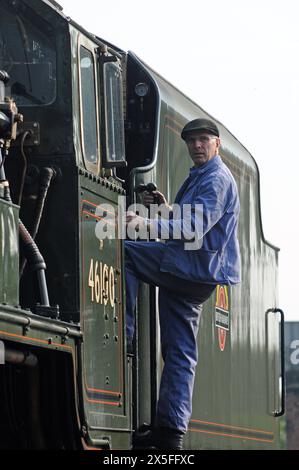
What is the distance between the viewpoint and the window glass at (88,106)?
6.59 metres

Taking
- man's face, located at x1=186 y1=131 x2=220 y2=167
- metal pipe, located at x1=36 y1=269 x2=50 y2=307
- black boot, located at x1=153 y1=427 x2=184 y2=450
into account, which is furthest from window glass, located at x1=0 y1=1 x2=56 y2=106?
black boot, located at x1=153 y1=427 x2=184 y2=450

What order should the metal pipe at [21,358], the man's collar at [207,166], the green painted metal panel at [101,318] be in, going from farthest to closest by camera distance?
the man's collar at [207,166] → the green painted metal panel at [101,318] → the metal pipe at [21,358]

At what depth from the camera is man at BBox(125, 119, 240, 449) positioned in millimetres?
7039

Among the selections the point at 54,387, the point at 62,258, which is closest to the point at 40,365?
the point at 54,387

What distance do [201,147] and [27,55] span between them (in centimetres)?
128

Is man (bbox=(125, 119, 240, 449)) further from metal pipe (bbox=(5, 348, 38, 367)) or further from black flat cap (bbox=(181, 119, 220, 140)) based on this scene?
metal pipe (bbox=(5, 348, 38, 367))

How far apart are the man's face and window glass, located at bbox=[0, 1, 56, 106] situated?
1.14m

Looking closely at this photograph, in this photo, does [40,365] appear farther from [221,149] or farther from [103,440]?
[221,149]

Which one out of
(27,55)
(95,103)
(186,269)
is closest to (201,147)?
(186,269)

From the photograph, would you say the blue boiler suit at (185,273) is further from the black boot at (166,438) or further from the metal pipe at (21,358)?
the metal pipe at (21,358)

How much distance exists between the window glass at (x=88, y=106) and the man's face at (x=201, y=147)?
2.73 feet

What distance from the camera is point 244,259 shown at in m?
9.73

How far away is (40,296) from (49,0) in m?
1.58

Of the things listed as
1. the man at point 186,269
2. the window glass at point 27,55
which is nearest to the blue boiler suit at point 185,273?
the man at point 186,269
